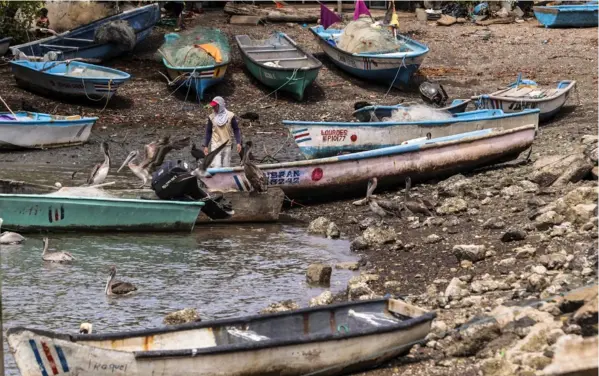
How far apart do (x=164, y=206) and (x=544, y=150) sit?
6.62 m

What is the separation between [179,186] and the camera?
14516 millimetres

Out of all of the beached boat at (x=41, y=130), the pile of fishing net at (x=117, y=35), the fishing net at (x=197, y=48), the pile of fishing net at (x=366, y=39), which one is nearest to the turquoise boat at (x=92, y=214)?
the beached boat at (x=41, y=130)

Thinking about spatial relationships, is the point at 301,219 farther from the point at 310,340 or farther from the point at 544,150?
the point at 310,340

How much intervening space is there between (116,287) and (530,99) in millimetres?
10627

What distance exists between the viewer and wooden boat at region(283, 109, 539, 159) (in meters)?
17.9

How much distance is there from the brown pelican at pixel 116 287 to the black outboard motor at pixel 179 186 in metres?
2.71

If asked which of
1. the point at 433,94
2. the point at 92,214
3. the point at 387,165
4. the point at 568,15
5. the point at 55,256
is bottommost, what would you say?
the point at 568,15

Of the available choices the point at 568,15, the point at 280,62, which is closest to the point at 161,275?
the point at 280,62

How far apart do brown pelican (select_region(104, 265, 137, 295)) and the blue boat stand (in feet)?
57.2

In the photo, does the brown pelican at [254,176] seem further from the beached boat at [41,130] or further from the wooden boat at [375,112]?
the beached boat at [41,130]

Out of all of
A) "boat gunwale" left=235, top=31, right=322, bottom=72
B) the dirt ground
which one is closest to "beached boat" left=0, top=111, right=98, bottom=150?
the dirt ground

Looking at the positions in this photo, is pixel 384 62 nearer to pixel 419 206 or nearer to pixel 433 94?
pixel 433 94

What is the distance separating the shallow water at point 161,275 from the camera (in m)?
11.3

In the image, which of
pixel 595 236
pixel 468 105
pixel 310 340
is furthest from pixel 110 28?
pixel 310 340
